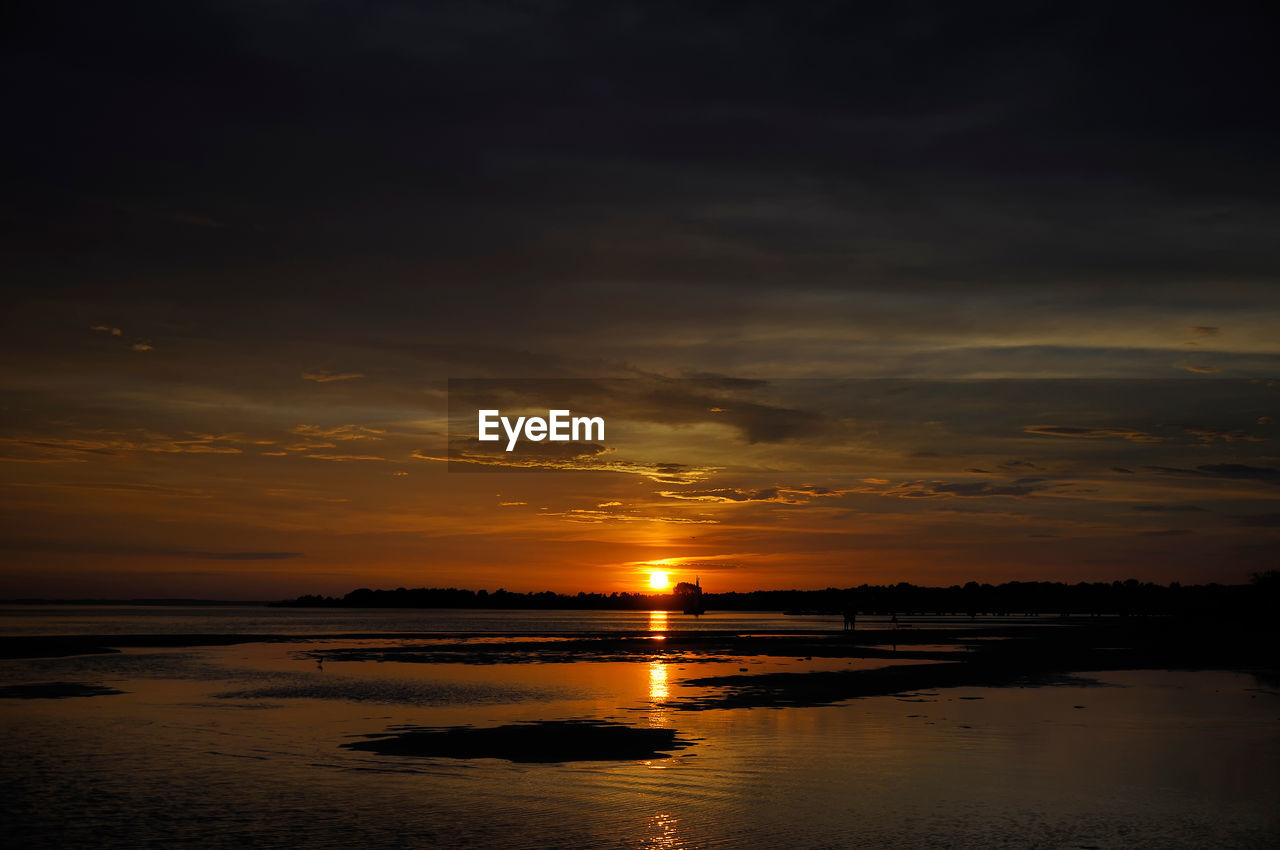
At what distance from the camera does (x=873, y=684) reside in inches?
1794

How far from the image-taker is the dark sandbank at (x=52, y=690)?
40.2m

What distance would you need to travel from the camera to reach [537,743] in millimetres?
28859

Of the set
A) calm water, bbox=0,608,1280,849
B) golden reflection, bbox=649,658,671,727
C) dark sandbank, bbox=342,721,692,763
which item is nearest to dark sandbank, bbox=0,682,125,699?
calm water, bbox=0,608,1280,849

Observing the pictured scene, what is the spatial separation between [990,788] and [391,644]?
67.5 meters

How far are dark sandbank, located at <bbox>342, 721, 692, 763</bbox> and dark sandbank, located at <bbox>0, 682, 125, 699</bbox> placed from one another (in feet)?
60.2

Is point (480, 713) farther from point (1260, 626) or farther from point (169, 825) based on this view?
point (1260, 626)

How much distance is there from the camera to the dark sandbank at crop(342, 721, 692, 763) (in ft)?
87.9

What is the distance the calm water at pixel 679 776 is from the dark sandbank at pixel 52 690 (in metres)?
1.62

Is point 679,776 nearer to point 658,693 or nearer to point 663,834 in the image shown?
point 663,834

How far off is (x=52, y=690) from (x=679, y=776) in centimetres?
3122

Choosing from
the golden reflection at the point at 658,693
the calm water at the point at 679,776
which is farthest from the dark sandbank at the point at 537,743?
the golden reflection at the point at 658,693

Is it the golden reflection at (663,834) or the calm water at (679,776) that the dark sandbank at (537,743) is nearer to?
the calm water at (679,776)

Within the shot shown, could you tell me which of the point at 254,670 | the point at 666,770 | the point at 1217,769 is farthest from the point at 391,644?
the point at 1217,769

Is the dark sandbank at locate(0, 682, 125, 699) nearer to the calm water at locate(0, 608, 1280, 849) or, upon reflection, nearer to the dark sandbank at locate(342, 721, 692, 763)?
the calm water at locate(0, 608, 1280, 849)
